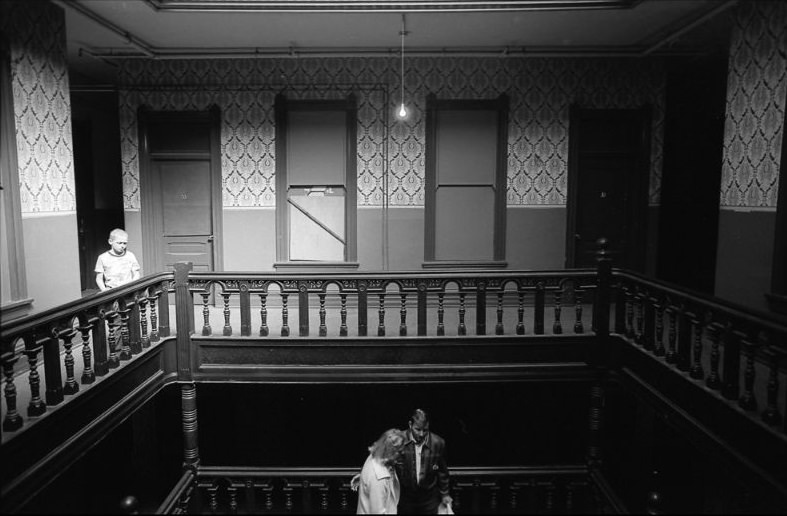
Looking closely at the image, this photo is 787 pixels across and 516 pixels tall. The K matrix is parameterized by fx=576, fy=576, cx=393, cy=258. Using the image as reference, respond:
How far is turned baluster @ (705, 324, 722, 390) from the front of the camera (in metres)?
3.96

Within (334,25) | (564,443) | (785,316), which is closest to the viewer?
(785,316)

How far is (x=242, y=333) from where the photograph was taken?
18.5 ft

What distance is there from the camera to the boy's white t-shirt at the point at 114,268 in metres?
5.82

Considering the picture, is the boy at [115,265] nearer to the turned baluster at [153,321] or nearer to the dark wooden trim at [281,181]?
the turned baluster at [153,321]

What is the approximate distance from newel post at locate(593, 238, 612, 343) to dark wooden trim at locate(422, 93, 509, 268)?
2.46 m

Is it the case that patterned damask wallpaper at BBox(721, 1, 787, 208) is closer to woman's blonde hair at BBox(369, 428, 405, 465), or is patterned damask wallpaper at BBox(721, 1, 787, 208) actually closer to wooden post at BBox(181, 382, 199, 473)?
woman's blonde hair at BBox(369, 428, 405, 465)

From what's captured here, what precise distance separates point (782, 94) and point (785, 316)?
1.94m

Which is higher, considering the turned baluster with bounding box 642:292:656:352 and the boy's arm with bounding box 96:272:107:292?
the boy's arm with bounding box 96:272:107:292

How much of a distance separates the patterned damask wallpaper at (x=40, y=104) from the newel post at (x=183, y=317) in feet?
4.59

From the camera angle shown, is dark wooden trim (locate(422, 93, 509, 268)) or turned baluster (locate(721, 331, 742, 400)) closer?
turned baluster (locate(721, 331, 742, 400))

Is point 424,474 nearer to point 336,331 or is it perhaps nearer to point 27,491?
point 336,331

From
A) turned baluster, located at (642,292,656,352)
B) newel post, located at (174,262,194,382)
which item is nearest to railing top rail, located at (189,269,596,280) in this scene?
newel post, located at (174,262,194,382)

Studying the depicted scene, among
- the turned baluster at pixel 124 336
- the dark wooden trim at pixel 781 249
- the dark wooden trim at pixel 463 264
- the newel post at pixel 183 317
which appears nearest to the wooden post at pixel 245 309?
the newel post at pixel 183 317

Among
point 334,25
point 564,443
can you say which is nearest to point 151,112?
point 334,25
